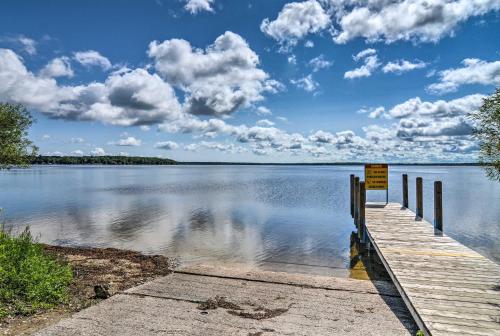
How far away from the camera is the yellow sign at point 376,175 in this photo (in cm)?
2218

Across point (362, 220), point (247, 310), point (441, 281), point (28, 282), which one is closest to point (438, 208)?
point (362, 220)

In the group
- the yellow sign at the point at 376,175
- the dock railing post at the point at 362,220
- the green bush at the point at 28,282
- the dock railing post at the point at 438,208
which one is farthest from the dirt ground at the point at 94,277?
the yellow sign at the point at 376,175

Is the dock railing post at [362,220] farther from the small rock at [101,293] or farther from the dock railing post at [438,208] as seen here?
the small rock at [101,293]

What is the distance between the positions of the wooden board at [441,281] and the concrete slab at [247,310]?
1.83 ft

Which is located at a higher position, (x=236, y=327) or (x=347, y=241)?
(x=236, y=327)

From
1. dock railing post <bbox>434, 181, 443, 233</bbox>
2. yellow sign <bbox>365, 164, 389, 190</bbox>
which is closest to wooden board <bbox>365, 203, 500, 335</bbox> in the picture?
dock railing post <bbox>434, 181, 443, 233</bbox>

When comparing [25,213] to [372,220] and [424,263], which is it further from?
[424,263]

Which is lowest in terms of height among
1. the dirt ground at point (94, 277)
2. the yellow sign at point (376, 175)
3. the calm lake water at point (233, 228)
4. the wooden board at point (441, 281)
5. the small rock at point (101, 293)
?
the calm lake water at point (233, 228)

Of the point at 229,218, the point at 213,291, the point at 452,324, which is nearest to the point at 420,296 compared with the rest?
the point at 452,324

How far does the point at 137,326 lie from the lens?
691 centimetres

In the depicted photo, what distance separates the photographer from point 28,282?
854cm

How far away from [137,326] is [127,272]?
519cm

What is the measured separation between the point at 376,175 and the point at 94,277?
1693 centimetres

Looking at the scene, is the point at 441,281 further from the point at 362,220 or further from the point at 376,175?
the point at 376,175
